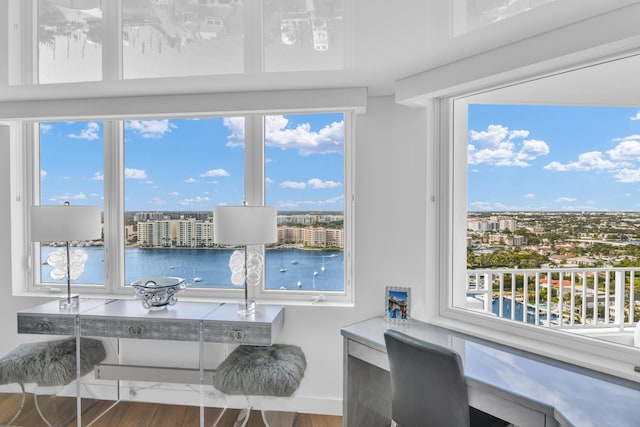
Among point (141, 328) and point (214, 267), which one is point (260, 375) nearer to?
point (141, 328)

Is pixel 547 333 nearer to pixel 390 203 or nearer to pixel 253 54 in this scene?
pixel 390 203

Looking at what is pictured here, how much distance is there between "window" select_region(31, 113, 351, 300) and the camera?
2781 millimetres

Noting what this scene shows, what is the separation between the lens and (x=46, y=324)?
2.42 m

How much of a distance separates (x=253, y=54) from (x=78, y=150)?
187cm

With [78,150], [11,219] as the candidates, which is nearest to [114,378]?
[11,219]

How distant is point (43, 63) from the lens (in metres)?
2.26

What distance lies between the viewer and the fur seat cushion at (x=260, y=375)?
2.10 m

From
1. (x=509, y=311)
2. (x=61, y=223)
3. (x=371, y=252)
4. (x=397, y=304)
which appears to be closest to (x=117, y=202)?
(x=61, y=223)

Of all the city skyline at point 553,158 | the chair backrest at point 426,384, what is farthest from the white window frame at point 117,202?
the chair backrest at point 426,384

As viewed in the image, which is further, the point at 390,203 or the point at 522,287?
the point at 390,203

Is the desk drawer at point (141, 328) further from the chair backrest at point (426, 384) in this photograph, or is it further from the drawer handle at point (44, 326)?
the chair backrest at point (426, 384)

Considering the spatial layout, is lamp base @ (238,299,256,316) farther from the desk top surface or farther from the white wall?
the white wall

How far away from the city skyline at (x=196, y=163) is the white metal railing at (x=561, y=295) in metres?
1.12

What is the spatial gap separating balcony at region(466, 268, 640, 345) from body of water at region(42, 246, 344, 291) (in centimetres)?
99
